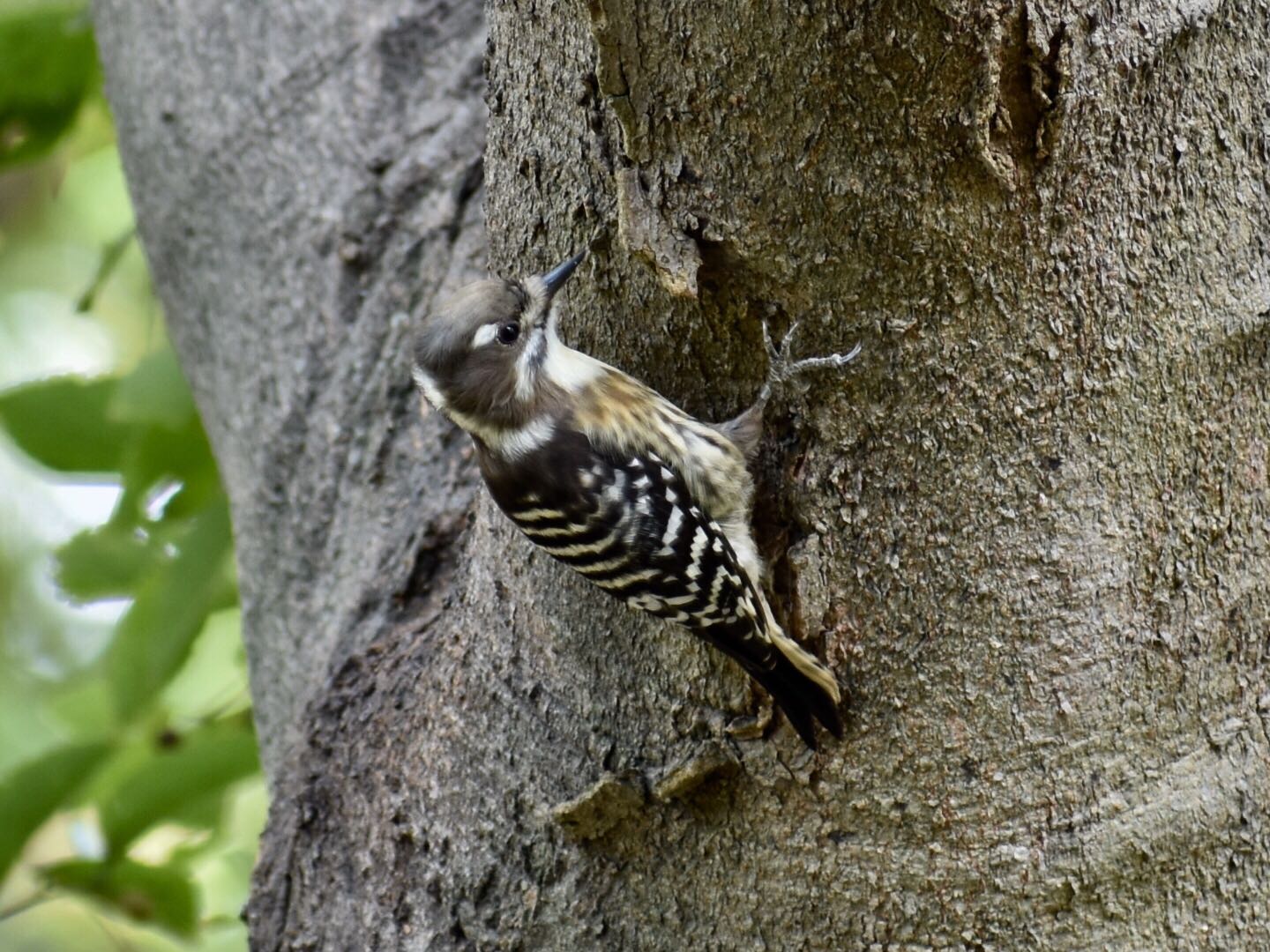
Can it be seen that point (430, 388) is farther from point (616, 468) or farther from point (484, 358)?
point (616, 468)

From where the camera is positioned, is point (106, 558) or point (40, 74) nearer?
point (106, 558)

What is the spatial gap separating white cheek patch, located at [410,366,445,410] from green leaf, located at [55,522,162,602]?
3.27ft

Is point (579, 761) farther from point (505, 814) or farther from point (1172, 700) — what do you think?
point (1172, 700)

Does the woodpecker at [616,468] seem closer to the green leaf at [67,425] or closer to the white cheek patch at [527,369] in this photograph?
the white cheek patch at [527,369]

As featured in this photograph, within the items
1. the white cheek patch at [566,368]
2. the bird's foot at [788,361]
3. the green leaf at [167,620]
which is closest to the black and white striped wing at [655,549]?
the white cheek patch at [566,368]

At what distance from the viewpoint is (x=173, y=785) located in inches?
132

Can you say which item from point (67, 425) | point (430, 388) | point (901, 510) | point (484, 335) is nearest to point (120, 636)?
point (67, 425)

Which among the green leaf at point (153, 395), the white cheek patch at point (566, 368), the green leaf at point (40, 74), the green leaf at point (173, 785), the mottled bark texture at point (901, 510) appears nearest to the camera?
the mottled bark texture at point (901, 510)

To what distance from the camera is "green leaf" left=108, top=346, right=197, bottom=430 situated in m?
3.20

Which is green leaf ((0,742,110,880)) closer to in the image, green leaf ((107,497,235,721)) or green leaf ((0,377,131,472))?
green leaf ((107,497,235,721))

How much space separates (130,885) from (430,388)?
5.22 feet

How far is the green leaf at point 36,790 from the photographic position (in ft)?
10.1

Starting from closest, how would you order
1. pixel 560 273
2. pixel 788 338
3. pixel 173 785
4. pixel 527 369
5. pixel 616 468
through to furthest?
pixel 788 338, pixel 560 273, pixel 616 468, pixel 527 369, pixel 173 785

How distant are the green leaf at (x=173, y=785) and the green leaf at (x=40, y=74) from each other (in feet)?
6.24
